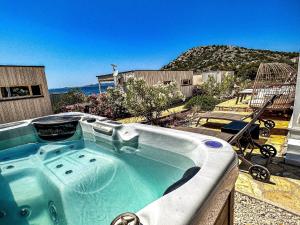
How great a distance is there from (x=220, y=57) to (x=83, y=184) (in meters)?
41.3

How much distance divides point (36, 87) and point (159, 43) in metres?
21.7

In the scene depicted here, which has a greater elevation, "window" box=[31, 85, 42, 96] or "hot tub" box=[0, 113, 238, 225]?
"window" box=[31, 85, 42, 96]

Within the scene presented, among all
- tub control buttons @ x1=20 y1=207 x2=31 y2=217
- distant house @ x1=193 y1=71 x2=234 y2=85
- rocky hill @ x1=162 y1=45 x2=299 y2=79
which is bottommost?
tub control buttons @ x1=20 y1=207 x2=31 y2=217

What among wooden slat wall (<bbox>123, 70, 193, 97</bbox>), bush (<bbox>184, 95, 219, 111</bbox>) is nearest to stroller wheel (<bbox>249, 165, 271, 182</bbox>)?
bush (<bbox>184, 95, 219, 111</bbox>)

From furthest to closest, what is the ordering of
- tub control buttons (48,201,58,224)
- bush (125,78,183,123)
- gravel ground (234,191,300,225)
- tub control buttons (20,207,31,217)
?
1. bush (125,78,183,123)
2. tub control buttons (20,207,31,217)
3. tub control buttons (48,201,58,224)
4. gravel ground (234,191,300,225)

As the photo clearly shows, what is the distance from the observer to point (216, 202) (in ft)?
4.37

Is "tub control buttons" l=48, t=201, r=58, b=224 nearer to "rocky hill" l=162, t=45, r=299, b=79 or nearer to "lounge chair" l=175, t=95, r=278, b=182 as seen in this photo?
"lounge chair" l=175, t=95, r=278, b=182

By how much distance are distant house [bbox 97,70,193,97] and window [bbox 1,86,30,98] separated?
5136mm

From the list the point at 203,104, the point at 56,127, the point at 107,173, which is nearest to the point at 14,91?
the point at 56,127

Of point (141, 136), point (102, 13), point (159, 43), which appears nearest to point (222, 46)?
point (159, 43)

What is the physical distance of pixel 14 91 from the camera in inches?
346

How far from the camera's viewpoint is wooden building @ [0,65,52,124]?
8297 millimetres

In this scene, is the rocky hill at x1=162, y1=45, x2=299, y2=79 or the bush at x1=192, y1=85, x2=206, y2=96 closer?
the bush at x1=192, y1=85, x2=206, y2=96

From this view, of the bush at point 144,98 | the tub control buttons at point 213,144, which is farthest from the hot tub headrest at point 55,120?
the tub control buttons at point 213,144
